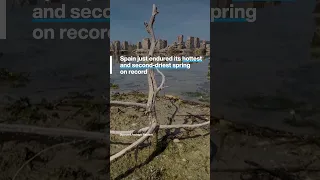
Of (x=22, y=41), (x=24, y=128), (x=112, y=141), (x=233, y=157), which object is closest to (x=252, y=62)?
(x=233, y=157)

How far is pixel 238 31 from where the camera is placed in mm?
4230

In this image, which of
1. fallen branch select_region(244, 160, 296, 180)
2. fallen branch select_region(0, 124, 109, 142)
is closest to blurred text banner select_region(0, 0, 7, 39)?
fallen branch select_region(0, 124, 109, 142)

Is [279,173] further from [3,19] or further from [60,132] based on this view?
[3,19]

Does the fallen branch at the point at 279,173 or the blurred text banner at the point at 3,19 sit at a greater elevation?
the blurred text banner at the point at 3,19

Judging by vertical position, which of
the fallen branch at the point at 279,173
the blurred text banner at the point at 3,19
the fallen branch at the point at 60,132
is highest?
the blurred text banner at the point at 3,19

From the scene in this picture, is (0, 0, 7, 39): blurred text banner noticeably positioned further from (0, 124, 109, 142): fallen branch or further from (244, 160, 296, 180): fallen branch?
(244, 160, 296, 180): fallen branch

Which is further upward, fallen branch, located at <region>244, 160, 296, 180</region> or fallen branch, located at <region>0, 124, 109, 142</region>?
fallen branch, located at <region>0, 124, 109, 142</region>

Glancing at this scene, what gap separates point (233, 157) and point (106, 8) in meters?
2.15

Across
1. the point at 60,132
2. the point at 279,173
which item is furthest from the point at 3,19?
the point at 279,173

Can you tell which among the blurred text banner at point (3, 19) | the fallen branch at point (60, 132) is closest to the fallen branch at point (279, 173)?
the fallen branch at point (60, 132)

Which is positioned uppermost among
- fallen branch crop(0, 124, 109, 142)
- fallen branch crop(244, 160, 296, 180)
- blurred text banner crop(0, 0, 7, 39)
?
blurred text banner crop(0, 0, 7, 39)

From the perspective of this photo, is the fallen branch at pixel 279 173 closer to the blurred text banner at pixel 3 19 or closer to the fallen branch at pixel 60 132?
the fallen branch at pixel 60 132

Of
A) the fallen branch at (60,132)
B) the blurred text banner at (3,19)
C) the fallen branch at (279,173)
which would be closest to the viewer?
the fallen branch at (279,173)

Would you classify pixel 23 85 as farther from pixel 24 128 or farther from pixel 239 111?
pixel 239 111
